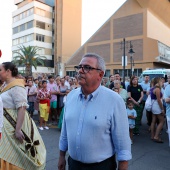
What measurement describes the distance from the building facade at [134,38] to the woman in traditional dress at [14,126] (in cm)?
3922

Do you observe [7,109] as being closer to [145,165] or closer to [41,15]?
[145,165]

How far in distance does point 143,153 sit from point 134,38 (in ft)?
133

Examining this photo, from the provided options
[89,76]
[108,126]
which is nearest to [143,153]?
[108,126]

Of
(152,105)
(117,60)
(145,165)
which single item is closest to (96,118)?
(145,165)

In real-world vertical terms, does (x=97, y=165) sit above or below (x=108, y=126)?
below

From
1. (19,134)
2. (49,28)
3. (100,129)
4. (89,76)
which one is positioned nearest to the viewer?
(100,129)

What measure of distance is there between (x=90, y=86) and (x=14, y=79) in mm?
1282

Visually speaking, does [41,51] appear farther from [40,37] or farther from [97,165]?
[97,165]

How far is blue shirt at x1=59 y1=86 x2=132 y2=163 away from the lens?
7.11 feet

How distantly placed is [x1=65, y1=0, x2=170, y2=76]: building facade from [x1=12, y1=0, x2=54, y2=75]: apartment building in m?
12.0

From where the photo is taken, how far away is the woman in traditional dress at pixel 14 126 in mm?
2979

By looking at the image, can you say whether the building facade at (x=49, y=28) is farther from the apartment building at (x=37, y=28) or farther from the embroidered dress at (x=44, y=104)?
the embroidered dress at (x=44, y=104)

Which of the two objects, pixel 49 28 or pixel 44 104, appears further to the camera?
pixel 49 28

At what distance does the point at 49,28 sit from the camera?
203ft
